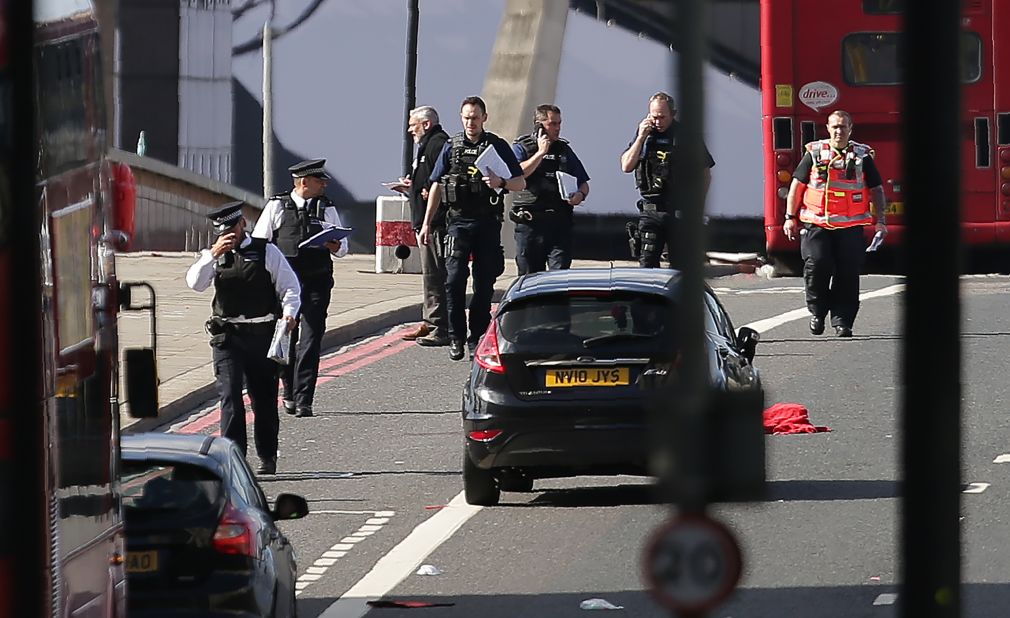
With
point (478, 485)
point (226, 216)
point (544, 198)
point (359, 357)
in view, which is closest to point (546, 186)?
point (544, 198)

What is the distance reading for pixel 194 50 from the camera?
36438 millimetres

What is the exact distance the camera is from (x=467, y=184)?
58.1 feet

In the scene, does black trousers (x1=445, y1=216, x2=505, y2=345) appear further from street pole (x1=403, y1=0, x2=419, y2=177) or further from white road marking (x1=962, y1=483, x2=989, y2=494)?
street pole (x1=403, y1=0, x2=419, y2=177)

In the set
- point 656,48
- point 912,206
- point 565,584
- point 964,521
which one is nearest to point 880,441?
point 964,521

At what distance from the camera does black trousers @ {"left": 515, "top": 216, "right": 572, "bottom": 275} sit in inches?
731

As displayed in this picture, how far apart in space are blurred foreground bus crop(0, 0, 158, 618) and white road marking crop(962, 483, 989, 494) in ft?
20.6

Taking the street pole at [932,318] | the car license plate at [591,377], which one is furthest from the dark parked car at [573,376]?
→ the street pole at [932,318]

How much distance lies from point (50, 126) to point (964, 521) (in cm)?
701

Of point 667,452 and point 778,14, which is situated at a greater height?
point 778,14

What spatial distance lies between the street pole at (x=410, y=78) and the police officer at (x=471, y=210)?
13.9 metres

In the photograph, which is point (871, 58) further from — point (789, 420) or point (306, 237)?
point (306, 237)

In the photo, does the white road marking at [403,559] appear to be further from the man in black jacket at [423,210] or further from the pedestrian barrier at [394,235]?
the pedestrian barrier at [394,235]

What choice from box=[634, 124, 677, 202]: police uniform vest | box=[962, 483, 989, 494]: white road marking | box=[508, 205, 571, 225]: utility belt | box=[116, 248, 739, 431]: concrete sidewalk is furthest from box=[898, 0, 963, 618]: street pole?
box=[508, 205, 571, 225]: utility belt

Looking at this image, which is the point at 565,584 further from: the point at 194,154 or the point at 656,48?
the point at 194,154
